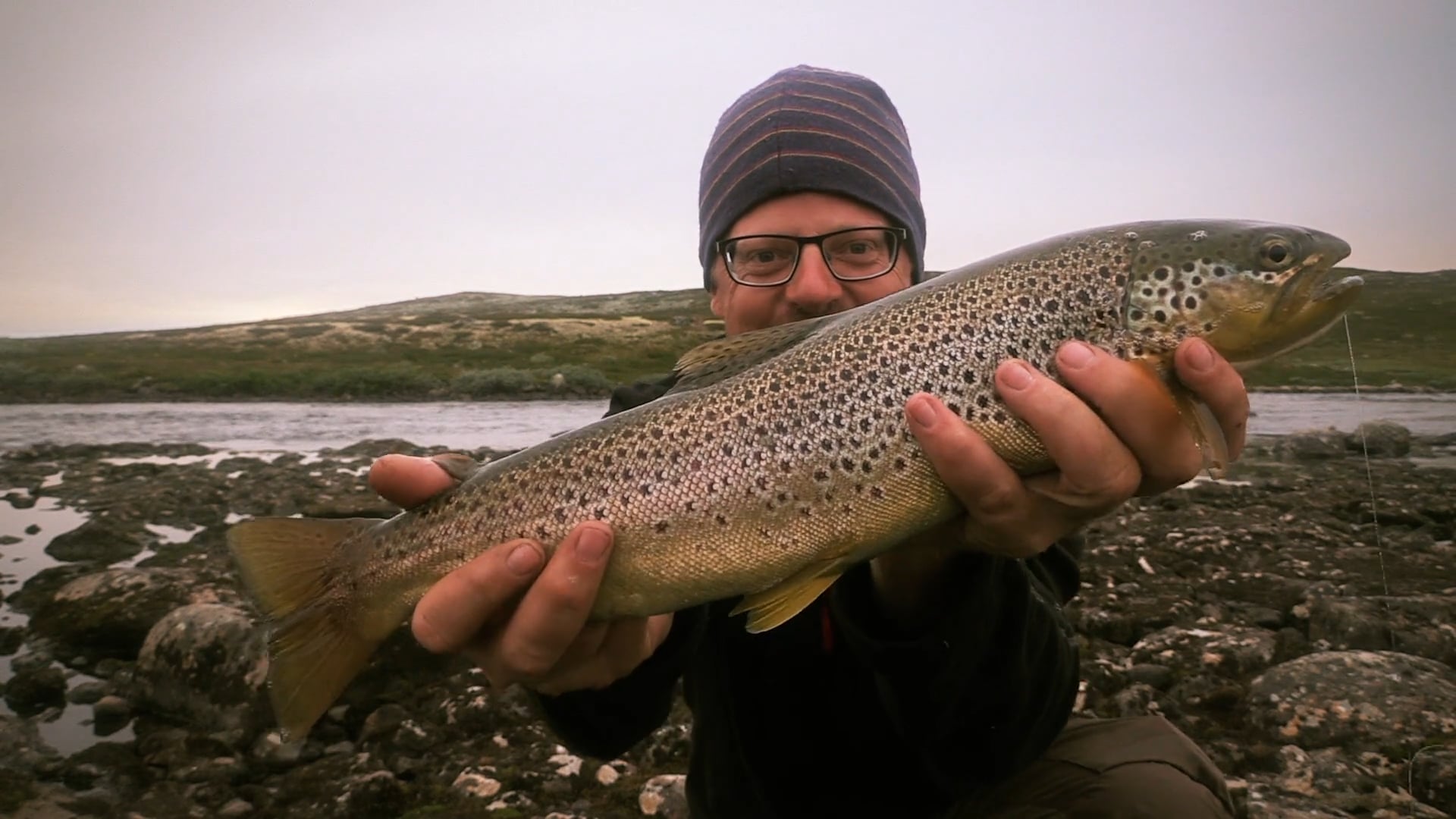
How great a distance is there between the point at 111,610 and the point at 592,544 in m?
6.18

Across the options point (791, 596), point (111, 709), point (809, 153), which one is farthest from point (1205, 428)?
point (111, 709)

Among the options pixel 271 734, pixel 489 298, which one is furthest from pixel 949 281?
pixel 489 298

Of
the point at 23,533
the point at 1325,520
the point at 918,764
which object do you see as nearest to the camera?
the point at 918,764

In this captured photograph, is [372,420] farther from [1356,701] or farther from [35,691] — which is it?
[1356,701]

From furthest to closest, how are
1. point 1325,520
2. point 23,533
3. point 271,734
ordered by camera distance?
point 23,533, point 1325,520, point 271,734

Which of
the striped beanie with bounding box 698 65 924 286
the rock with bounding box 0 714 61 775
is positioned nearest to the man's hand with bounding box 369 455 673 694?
the striped beanie with bounding box 698 65 924 286

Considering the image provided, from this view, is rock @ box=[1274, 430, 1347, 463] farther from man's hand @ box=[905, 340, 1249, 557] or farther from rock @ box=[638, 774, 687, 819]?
man's hand @ box=[905, 340, 1249, 557]

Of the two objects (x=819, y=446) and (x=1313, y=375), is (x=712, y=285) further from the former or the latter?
(x=1313, y=375)

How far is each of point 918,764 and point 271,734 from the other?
404 cm

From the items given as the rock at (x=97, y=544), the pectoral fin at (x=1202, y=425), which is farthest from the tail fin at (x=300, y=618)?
the rock at (x=97, y=544)

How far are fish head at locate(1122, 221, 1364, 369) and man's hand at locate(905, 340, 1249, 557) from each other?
183 mm

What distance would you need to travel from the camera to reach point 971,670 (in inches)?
99.0

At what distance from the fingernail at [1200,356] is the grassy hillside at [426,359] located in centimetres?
51

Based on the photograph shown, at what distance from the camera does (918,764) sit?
2.79 meters
